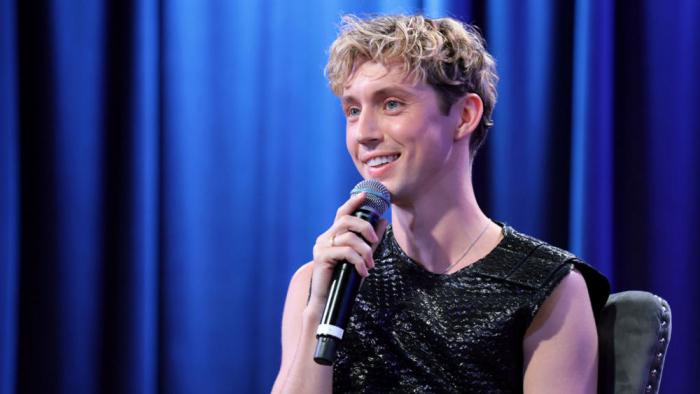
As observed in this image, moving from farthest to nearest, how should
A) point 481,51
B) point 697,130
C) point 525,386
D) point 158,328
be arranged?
point 158,328 < point 697,130 < point 481,51 < point 525,386

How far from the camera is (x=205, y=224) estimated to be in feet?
8.46

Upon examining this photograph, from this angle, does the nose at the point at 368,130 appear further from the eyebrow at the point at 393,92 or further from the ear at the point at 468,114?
the ear at the point at 468,114

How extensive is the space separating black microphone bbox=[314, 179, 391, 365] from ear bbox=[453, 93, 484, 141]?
283 millimetres

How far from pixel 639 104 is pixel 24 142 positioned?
1.70 m

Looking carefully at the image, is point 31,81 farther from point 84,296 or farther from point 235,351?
point 235,351

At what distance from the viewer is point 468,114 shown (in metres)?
1.82

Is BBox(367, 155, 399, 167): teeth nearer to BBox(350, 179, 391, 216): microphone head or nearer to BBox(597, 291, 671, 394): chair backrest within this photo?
BBox(350, 179, 391, 216): microphone head

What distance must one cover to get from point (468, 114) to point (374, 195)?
0.37 m

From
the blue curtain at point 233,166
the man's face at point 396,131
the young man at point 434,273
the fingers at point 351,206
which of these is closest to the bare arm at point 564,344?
the young man at point 434,273

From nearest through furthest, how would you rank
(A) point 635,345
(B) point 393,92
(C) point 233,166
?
(A) point 635,345, (B) point 393,92, (C) point 233,166

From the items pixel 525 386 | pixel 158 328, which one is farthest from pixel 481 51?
pixel 158 328

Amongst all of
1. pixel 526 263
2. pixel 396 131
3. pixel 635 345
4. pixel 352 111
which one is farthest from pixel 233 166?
pixel 635 345

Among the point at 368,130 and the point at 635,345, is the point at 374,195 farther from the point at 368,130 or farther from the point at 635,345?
the point at 635,345

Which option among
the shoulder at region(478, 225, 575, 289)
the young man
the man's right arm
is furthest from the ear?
the man's right arm
